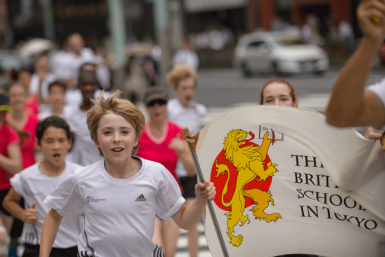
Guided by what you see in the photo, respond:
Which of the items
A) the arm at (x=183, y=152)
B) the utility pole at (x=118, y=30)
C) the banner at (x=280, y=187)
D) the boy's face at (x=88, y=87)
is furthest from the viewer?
the utility pole at (x=118, y=30)

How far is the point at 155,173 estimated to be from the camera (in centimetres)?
362

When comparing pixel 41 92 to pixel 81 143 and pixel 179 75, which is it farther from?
pixel 81 143

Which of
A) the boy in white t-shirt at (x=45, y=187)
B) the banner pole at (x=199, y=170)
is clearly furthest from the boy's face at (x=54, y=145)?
the banner pole at (x=199, y=170)

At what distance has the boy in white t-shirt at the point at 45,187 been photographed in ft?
15.2

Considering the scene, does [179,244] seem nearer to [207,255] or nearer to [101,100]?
[207,255]

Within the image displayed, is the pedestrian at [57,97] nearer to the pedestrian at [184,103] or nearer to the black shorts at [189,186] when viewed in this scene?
the pedestrian at [184,103]

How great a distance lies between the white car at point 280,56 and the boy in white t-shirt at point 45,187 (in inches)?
835

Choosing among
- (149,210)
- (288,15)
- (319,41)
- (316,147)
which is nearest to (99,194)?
(149,210)

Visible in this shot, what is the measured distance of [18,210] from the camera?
4.68 metres

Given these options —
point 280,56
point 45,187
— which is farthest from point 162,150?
point 280,56

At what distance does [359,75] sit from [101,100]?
1831 millimetres

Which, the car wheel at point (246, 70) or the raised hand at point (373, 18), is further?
the car wheel at point (246, 70)

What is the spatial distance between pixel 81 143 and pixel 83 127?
159 mm

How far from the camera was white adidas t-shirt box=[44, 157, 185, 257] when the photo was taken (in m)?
3.49
